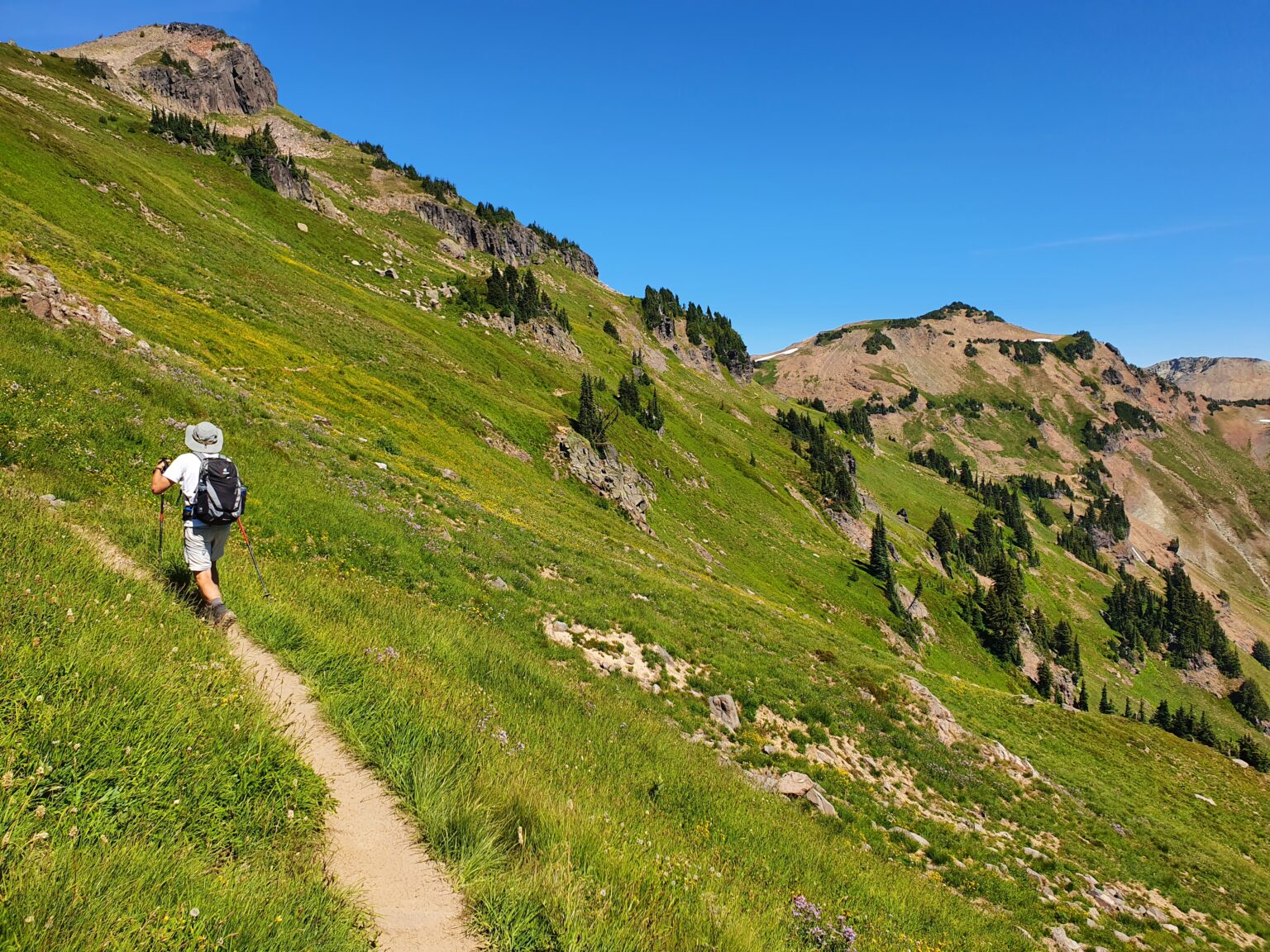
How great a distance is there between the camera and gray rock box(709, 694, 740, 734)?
15.9 metres

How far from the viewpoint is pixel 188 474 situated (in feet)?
26.1

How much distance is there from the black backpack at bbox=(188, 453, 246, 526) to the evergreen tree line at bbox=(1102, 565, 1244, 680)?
637 feet

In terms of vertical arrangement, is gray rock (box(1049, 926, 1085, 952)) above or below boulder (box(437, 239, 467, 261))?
below

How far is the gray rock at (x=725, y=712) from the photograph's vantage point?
1588 cm

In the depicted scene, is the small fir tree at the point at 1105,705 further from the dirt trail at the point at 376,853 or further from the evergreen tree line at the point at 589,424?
the dirt trail at the point at 376,853

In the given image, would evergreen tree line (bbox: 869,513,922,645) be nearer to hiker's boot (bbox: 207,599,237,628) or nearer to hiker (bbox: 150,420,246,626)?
hiker's boot (bbox: 207,599,237,628)

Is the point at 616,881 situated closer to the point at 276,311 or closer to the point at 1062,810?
the point at 1062,810

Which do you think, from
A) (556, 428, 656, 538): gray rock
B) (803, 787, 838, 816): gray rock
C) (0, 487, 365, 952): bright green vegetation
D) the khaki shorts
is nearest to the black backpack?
the khaki shorts

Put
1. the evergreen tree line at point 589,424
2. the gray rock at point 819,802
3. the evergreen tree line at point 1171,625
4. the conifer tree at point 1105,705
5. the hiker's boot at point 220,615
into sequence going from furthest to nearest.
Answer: the evergreen tree line at point 1171,625 < the conifer tree at point 1105,705 < the evergreen tree line at point 589,424 < the gray rock at point 819,802 < the hiker's boot at point 220,615

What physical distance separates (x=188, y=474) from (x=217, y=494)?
549 mm

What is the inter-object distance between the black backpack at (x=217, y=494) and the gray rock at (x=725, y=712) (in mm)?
13383

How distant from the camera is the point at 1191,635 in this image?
6432 inches

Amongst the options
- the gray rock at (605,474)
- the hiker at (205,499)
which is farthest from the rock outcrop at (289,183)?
the hiker at (205,499)

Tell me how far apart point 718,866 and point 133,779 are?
6.02 meters
